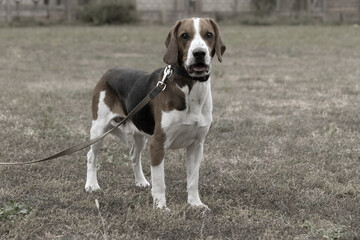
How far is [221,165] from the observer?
20.7 feet

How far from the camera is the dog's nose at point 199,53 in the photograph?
13.9 feet

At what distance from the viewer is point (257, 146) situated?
7.10m

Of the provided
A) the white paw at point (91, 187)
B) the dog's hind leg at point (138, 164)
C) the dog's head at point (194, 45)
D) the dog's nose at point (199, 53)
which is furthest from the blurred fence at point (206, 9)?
the dog's nose at point (199, 53)

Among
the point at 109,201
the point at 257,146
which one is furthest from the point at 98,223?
the point at 257,146

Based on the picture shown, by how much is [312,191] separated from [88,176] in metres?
2.07

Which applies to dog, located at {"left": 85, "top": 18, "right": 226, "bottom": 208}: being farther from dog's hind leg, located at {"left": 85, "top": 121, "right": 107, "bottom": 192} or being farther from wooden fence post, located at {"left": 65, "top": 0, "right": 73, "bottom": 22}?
wooden fence post, located at {"left": 65, "top": 0, "right": 73, "bottom": 22}

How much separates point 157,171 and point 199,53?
3.48ft

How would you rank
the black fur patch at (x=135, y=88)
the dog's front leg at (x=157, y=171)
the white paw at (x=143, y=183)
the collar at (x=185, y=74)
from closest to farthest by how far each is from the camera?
the collar at (x=185, y=74)
the dog's front leg at (x=157, y=171)
the black fur patch at (x=135, y=88)
the white paw at (x=143, y=183)

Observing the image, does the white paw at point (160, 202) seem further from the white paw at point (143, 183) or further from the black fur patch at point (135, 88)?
the white paw at point (143, 183)

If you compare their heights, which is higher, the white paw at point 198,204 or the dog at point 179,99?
the dog at point 179,99

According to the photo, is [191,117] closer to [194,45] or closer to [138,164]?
[194,45]

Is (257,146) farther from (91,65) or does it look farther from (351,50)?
(351,50)

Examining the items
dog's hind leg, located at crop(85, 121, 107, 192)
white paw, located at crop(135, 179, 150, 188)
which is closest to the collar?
dog's hind leg, located at crop(85, 121, 107, 192)

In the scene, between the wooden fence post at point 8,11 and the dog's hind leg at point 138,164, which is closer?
the dog's hind leg at point 138,164
